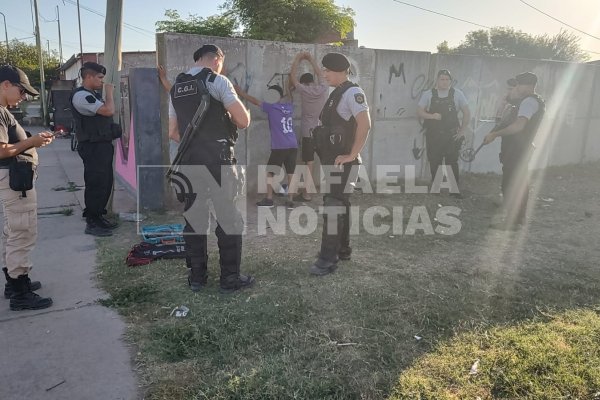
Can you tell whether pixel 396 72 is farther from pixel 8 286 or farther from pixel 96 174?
pixel 8 286

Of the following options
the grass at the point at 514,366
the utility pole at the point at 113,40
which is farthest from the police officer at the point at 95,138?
the grass at the point at 514,366

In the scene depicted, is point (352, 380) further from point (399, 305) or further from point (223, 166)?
point (223, 166)

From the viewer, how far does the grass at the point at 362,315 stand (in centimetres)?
256

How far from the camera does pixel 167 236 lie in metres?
4.57

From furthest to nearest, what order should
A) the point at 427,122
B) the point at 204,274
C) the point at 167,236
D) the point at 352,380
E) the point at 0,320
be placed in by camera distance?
the point at 427,122 → the point at 167,236 → the point at 204,274 → the point at 0,320 → the point at 352,380

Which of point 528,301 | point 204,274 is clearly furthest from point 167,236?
point 528,301

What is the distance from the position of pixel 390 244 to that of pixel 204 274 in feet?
7.11

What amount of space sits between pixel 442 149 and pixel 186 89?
4651 millimetres

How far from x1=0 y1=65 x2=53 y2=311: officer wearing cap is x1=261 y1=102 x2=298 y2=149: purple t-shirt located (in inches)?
124

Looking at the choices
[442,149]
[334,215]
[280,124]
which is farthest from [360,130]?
[442,149]

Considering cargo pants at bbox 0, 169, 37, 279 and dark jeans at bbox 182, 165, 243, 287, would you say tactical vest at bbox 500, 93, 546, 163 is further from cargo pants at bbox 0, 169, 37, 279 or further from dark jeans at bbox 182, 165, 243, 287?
cargo pants at bbox 0, 169, 37, 279

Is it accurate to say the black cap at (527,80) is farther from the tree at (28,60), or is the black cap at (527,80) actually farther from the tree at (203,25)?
the tree at (28,60)

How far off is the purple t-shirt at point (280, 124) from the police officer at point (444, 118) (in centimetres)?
220

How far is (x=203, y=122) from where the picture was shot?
3.44 metres
